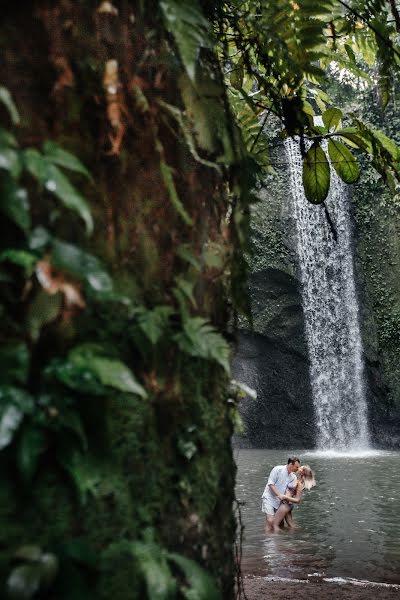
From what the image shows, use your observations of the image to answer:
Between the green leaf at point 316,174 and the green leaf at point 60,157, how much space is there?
2.09 meters

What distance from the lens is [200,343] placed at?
1592 millimetres

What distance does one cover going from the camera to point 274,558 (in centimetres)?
725

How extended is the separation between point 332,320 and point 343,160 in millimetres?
18493

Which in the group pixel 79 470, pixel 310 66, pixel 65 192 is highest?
pixel 310 66

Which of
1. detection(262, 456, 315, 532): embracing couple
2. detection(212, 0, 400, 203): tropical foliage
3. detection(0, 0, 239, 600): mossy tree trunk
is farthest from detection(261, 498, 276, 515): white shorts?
detection(0, 0, 239, 600): mossy tree trunk

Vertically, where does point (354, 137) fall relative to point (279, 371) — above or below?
below

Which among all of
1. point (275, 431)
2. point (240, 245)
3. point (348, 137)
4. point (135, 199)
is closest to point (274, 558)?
point (348, 137)

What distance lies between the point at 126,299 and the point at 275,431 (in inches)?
789

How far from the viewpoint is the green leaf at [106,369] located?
1.28 meters

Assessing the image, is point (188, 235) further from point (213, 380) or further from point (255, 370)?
point (255, 370)

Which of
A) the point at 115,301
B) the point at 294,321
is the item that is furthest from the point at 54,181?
the point at 294,321

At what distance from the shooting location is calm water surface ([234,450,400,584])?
22.4 ft

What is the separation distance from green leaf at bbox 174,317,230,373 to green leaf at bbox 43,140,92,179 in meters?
0.46

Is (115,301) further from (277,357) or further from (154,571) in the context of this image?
(277,357)
